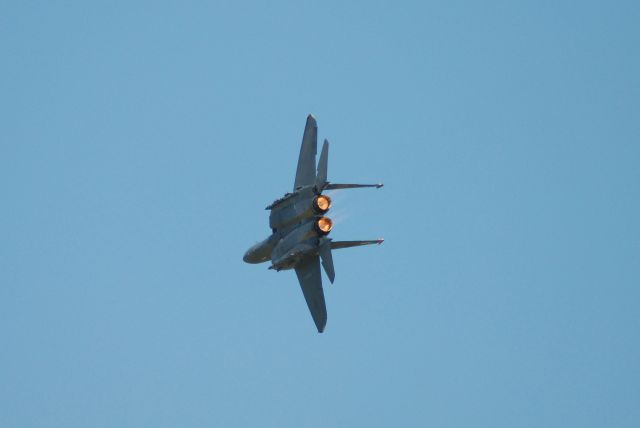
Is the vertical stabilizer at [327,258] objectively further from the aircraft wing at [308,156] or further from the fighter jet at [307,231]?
the aircraft wing at [308,156]

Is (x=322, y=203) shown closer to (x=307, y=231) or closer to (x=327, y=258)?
(x=307, y=231)

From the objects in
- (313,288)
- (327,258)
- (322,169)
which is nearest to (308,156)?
(322,169)

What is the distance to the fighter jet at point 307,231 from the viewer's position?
161ft

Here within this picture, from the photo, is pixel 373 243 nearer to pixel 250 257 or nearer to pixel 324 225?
pixel 324 225

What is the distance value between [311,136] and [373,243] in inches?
241

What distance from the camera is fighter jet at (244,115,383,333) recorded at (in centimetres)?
4909

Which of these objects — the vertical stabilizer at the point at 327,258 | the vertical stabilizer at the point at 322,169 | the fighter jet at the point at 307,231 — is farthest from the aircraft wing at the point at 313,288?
the vertical stabilizer at the point at 322,169

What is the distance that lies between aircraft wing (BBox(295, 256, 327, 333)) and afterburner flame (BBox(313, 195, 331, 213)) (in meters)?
2.52

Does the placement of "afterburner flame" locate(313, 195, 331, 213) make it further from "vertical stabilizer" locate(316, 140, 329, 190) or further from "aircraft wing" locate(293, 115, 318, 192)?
→ "aircraft wing" locate(293, 115, 318, 192)

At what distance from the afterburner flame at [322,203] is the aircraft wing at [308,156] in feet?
7.10

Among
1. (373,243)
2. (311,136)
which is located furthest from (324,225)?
(311,136)

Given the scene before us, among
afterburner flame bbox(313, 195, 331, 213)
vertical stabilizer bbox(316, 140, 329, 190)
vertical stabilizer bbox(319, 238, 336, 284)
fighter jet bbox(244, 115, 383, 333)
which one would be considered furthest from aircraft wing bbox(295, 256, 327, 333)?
vertical stabilizer bbox(316, 140, 329, 190)

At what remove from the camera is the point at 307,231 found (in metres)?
49.4

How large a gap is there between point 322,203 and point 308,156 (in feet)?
12.1
